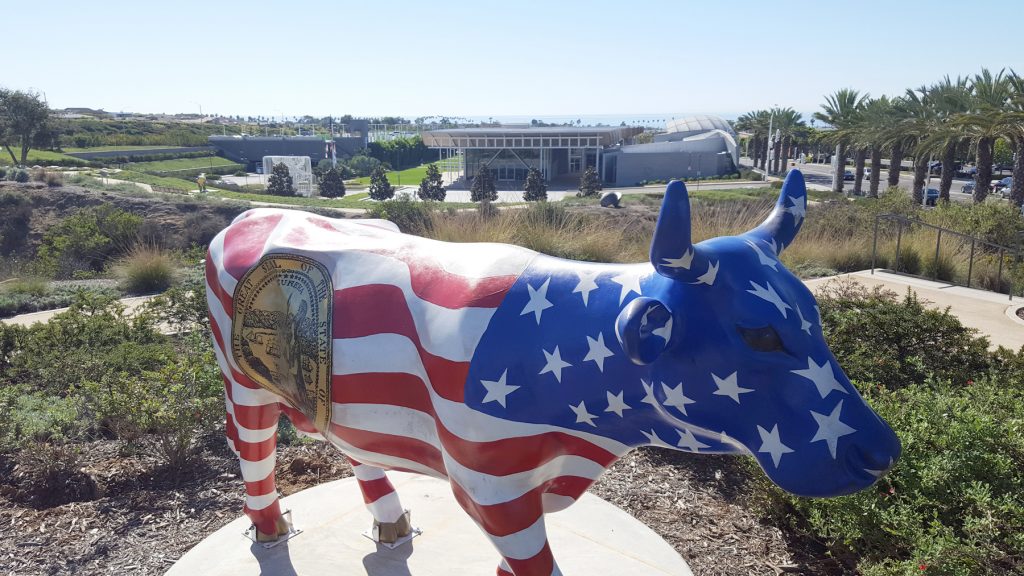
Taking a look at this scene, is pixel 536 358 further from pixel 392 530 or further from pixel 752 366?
pixel 392 530

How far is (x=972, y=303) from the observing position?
38.9 feet

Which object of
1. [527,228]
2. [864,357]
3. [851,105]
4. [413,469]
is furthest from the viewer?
[851,105]

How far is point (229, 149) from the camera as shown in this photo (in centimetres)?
7138

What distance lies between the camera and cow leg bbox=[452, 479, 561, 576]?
2.94m

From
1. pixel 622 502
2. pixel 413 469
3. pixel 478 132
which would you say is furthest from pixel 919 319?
pixel 478 132

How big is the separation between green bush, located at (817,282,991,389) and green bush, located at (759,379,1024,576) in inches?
56.5

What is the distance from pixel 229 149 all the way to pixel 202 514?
238 ft

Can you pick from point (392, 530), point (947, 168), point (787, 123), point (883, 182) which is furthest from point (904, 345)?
point (787, 123)

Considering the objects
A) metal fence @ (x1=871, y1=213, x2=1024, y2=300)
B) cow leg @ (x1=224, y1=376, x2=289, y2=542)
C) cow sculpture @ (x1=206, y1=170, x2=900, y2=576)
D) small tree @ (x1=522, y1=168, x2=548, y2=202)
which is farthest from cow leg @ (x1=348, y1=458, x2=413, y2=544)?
small tree @ (x1=522, y1=168, x2=548, y2=202)

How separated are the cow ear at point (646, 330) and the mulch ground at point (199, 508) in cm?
263

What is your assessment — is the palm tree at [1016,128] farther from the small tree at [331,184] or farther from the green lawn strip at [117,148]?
the green lawn strip at [117,148]

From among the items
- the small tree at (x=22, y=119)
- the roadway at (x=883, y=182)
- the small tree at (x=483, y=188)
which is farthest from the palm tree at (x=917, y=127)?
the small tree at (x=22, y=119)

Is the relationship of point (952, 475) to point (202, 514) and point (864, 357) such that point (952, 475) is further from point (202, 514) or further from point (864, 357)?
point (202, 514)

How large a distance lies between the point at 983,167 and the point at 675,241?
27856 millimetres
